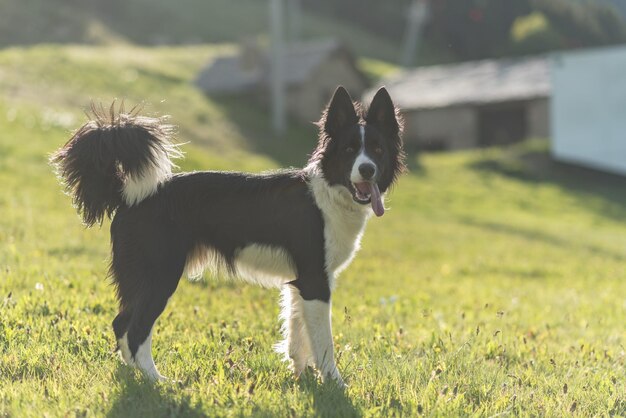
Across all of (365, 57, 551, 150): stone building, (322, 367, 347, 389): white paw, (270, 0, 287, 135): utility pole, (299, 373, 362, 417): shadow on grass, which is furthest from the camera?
(365, 57, 551, 150): stone building

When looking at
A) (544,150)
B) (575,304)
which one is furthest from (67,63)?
(575,304)

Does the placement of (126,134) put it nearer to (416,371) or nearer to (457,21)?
(416,371)

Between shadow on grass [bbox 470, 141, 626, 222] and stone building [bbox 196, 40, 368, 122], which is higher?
stone building [bbox 196, 40, 368, 122]

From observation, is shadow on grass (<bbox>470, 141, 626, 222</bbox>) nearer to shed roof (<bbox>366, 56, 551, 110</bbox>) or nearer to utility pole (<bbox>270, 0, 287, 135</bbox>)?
shed roof (<bbox>366, 56, 551, 110</bbox>)

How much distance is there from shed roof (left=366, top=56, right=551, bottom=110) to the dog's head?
39.7 m

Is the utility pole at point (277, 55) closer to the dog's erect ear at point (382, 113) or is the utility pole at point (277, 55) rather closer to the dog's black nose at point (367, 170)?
the dog's erect ear at point (382, 113)

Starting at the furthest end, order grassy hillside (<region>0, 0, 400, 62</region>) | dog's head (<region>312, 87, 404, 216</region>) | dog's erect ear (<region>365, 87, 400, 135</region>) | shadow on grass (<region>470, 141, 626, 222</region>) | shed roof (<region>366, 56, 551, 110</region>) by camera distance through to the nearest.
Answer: grassy hillside (<region>0, 0, 400, 62</region>), shed roof (<region>366, 56, 551, 110</region>), shadow on grass (<region>470, 141, 626, 222</region>), dog's erect ear (<region>365, 87, 400, 135</region>), dog's head (<region>312, 87, 404, 216</region>)

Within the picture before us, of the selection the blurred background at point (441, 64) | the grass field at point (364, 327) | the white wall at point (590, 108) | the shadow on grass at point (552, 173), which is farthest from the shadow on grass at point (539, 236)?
the white wall at point (590, 108)

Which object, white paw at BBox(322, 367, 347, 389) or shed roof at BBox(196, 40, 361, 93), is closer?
white paw at BBox(322, 367, 347, 389)

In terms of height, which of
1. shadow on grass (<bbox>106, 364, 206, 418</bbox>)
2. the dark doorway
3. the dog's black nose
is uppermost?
the dog's black nose

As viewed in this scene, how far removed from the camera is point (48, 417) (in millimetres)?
4391

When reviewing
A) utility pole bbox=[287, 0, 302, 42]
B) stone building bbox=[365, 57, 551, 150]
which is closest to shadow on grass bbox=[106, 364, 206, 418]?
stone building bbox=[365, 57, 551, 150]

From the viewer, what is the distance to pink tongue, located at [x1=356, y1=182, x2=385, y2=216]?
5.76 metres

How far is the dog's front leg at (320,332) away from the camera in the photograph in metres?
5.71
